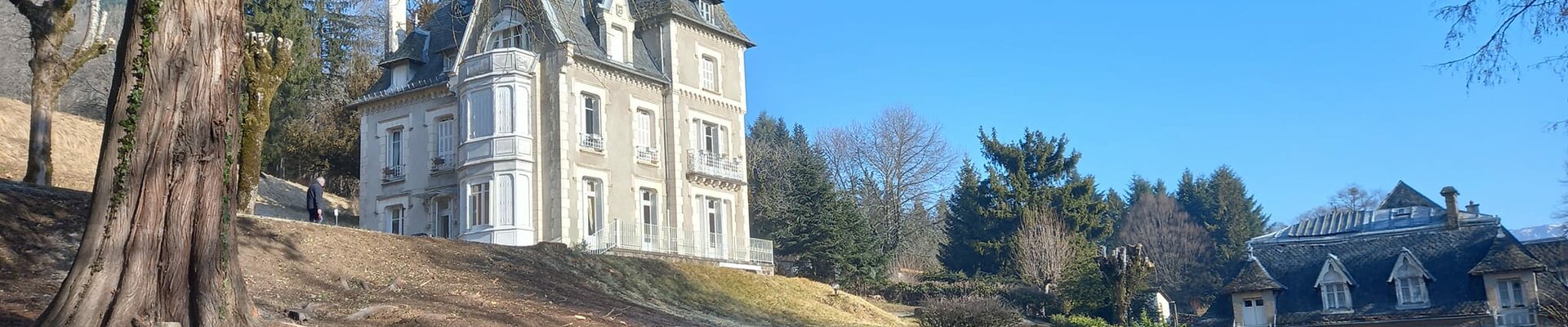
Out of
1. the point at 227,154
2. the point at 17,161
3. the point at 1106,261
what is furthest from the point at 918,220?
the point at 227,154

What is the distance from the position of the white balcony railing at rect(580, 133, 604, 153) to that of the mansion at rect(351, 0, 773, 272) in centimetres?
5

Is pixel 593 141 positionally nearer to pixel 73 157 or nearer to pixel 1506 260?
pixel 73 157

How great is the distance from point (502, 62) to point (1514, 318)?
3498cm

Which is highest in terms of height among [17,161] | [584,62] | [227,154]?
[584,62]

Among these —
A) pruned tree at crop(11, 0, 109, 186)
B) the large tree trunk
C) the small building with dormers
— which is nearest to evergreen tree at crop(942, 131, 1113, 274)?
the small building with dormers

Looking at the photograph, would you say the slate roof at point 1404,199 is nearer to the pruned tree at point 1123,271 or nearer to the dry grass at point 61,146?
the pruned tree at point 1123,271

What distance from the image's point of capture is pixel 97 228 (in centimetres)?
911

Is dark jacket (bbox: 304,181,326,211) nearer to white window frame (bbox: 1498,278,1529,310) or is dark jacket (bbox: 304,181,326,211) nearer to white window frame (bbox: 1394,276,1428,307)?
white window frame (bbox: 1394,276,1428,307)

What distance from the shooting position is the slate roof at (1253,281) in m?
45.7

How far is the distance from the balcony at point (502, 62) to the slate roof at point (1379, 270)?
28.5 meters

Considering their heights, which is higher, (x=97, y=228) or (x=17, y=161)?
(x=17, y=161)

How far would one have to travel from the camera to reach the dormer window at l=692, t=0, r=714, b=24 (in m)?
36.9

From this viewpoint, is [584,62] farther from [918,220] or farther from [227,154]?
[918,220]

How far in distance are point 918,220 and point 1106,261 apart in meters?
25.1
